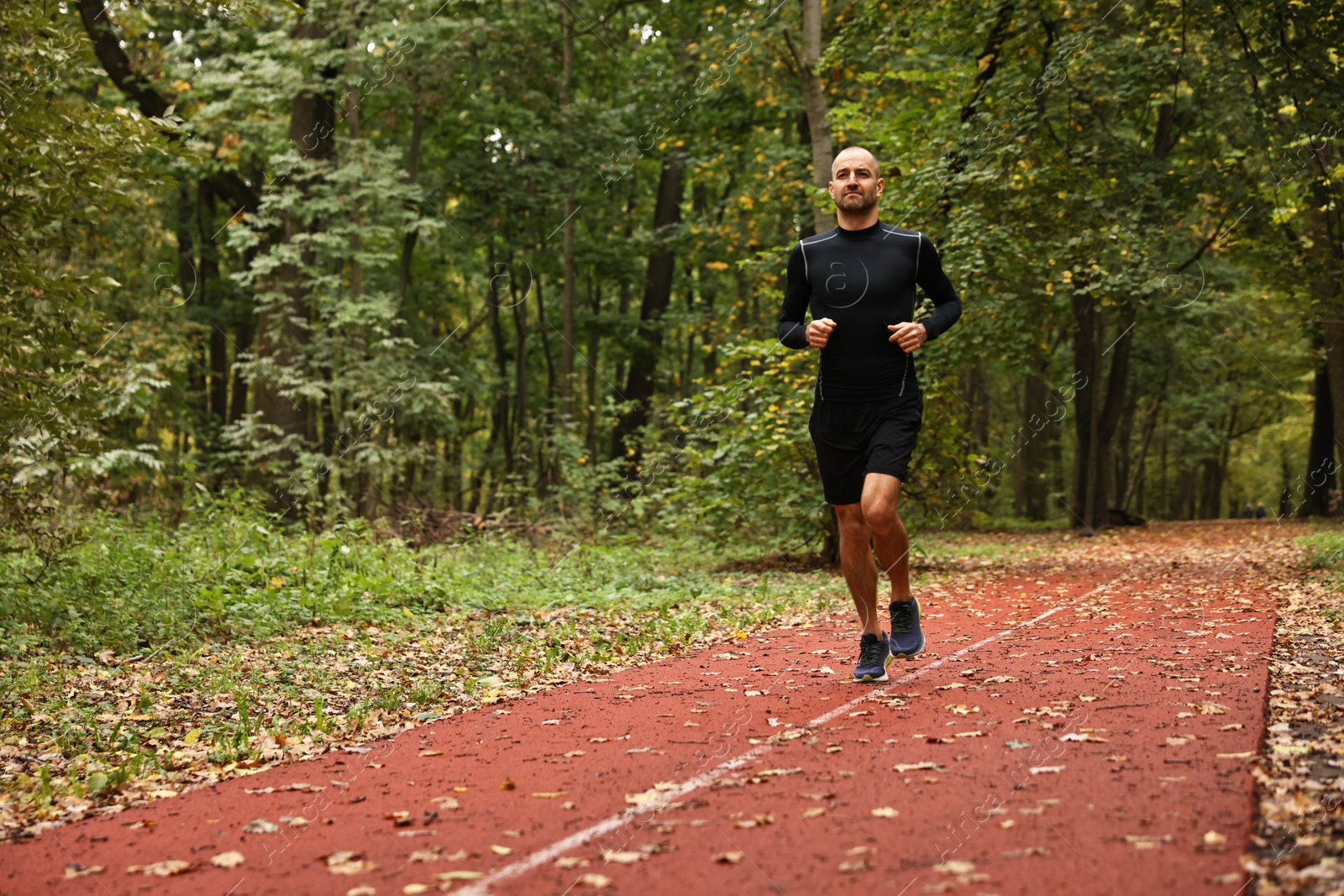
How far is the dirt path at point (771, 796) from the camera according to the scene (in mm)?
3443

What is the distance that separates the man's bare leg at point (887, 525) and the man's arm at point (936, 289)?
0.87m

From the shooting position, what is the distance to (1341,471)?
27.4 m

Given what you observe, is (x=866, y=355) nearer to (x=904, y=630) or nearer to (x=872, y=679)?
(x=904, y=630)

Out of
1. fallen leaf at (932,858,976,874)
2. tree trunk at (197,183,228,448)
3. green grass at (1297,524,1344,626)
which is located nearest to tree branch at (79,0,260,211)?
tree trunk at (197,183,228,448)

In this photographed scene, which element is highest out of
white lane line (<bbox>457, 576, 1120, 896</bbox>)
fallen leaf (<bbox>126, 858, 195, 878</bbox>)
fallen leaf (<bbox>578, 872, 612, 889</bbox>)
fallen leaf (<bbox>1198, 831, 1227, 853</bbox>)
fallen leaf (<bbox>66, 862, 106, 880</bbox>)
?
fallen leaf (<bbox>1198, 831, 1227, 853</bbox>)

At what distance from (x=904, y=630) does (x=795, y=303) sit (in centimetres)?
197

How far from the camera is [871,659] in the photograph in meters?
6.35

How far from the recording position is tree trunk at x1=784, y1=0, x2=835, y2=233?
15031 mm

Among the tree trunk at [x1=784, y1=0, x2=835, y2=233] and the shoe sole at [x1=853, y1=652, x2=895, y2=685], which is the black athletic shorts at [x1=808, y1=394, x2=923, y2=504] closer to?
the shoe sole at [x1=853, y1=652, x2=895, y2=685]

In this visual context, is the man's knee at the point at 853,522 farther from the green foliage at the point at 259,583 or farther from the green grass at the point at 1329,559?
the green foliage at the point at 259,583

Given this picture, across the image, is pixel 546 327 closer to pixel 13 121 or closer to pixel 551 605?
pixel 551 605

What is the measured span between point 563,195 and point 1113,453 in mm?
Answer: 22539

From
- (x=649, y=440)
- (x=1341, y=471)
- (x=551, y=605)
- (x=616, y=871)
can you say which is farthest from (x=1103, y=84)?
(x=1341, y=471)

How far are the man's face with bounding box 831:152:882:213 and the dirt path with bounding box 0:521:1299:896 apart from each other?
265 cm
